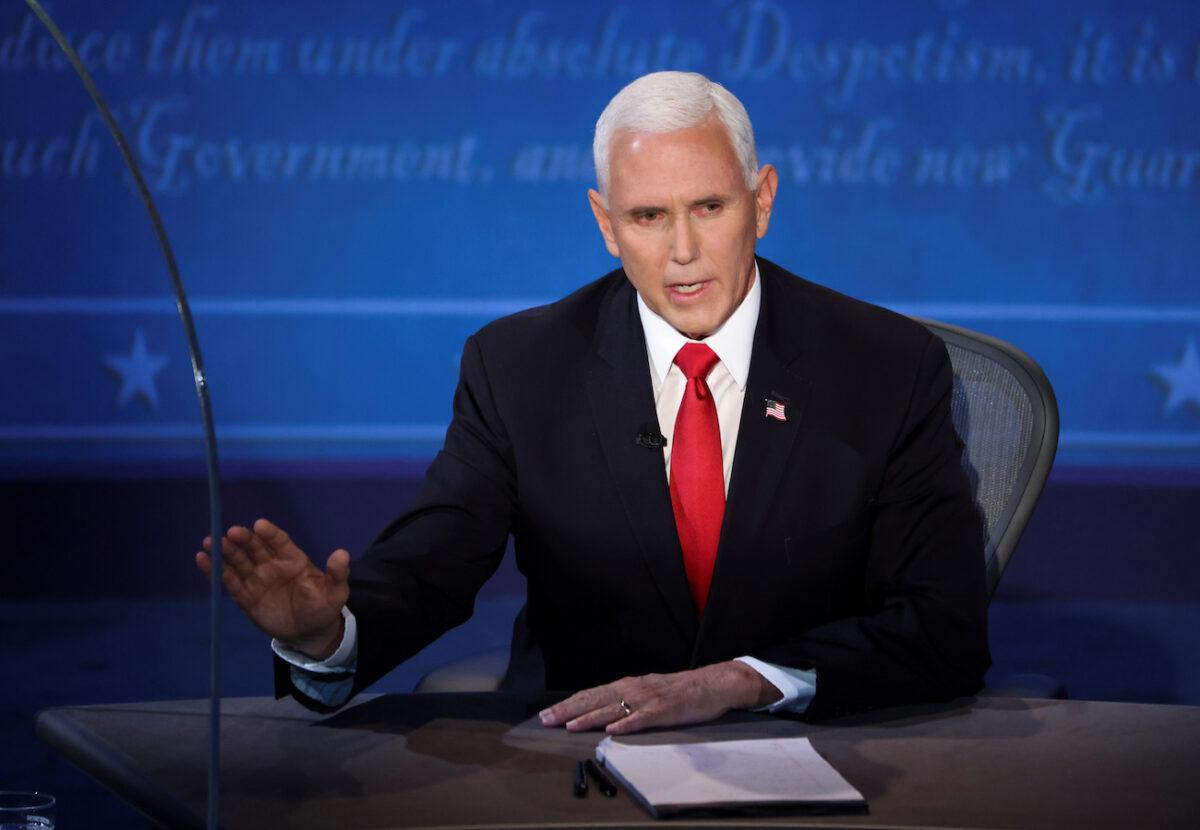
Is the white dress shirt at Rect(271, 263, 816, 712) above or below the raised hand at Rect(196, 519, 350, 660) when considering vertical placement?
above

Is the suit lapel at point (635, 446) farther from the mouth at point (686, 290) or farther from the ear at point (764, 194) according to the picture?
the ear at point (764, 194)

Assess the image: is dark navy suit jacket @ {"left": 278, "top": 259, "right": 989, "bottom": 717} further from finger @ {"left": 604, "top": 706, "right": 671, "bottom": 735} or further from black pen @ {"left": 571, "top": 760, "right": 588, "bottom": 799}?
black pen @ {"left": 571, "top": 760, "right": 588, "bottom": 799}

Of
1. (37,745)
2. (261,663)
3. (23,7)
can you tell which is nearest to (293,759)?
(37,745)

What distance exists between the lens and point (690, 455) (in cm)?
201

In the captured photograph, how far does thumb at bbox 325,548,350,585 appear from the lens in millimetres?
1534

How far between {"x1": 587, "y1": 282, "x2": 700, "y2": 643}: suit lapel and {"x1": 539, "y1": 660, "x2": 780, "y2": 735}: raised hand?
28 centimetres

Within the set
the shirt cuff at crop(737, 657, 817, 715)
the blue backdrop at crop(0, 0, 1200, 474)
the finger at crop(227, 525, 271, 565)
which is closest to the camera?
the finger at crop(227, 525, 271, 565)

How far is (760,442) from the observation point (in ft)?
6.56

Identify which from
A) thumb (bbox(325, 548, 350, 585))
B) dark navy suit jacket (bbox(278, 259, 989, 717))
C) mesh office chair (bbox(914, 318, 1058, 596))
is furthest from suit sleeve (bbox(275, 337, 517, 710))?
mesh office chair (bbox(914, 318, 1058, 596))

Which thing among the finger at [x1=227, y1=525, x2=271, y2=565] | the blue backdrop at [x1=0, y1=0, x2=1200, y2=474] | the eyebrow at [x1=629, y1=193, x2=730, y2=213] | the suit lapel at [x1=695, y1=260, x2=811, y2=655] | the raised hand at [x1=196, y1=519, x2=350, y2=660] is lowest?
the raised hand at [x1=196, y1=519, x2=350, y2=660]

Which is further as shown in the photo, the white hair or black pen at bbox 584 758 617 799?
the white hair

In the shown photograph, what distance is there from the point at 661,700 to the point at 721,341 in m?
0.61

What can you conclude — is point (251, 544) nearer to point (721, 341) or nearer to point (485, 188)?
point (721, 341)

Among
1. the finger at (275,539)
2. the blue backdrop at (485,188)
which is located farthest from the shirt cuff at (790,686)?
the blue backdrop at (485,188)
